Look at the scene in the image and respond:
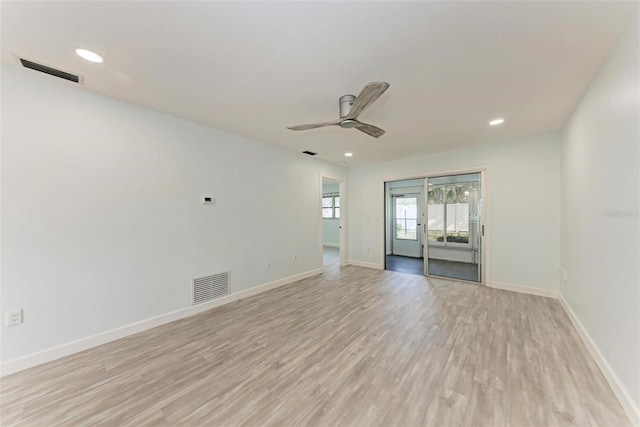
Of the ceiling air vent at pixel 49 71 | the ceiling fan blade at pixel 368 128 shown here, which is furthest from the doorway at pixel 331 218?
the ceiling air vent at pixel 49 71

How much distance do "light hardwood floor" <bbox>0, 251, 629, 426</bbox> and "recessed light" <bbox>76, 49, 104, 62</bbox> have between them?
8.50 feet

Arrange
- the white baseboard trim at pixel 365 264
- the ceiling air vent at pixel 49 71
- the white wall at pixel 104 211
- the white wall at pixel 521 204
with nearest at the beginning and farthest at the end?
the ceiling air vent at pixel 49 71
the white wall at pixel 104 211
the white wall at pixel 521 204
the white baseboard trim at pixel 365 264

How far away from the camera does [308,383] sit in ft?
6.21

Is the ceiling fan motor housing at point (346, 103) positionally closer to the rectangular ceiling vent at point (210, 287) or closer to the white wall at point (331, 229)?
the rectangular ceiling vent at point (210, 287)

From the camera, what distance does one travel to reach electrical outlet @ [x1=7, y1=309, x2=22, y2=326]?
6.67 ft

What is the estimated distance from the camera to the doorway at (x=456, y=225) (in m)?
4.71

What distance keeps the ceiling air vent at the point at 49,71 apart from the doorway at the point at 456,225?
212 inches

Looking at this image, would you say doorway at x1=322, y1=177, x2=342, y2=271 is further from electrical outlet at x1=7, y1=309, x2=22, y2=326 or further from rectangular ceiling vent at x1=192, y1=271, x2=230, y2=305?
electrical outlet at x1=7, y1=309, x2=22, y2=326

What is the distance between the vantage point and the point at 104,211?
253 centimetres

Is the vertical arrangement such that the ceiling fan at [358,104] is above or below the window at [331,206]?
above

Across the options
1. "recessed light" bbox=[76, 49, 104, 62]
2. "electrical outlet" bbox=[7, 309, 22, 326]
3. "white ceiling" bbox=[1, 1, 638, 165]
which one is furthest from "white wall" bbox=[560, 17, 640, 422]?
"electrical outlet" bbox=[7, 309, 22, 326]

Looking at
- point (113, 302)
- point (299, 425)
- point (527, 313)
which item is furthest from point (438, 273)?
point (113, 302)

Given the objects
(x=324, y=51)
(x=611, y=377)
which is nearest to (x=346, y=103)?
(x=324, y=51)

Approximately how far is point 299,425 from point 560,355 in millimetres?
2460
